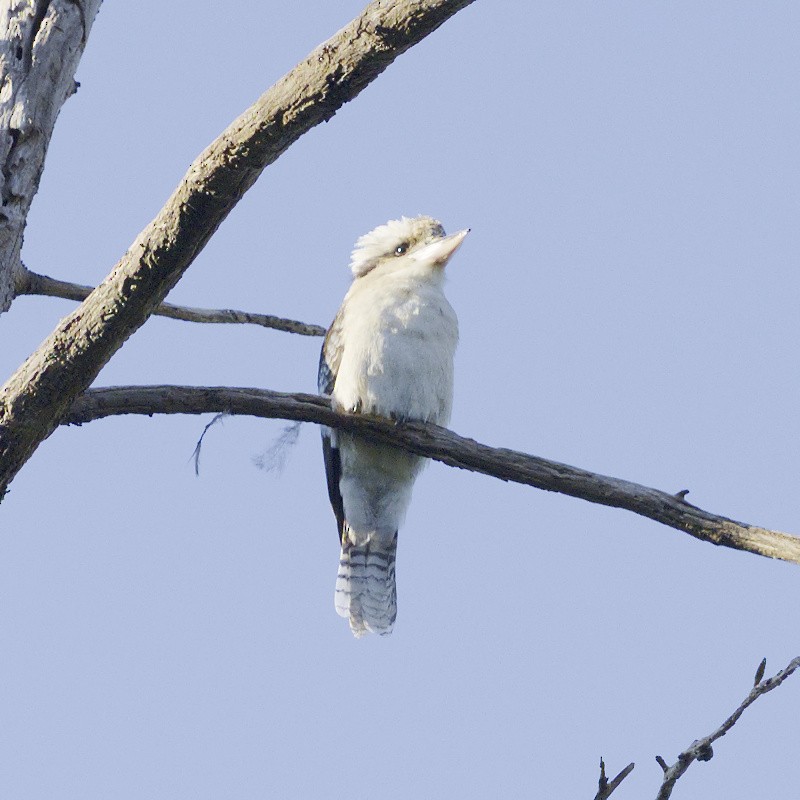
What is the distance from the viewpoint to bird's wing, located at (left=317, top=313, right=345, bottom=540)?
6023 mm

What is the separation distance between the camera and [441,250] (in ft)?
20.4

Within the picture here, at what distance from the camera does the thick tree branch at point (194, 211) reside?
9.64ft

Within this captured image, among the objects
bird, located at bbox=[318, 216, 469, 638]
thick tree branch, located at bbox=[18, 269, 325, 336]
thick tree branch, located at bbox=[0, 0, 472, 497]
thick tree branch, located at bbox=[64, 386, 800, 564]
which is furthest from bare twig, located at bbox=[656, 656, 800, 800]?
bird, located at bbox=[318, 216, 469, 638]

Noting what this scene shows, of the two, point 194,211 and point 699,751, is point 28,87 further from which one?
point 699,751

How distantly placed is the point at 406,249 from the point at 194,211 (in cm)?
336

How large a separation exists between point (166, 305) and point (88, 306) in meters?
1.34

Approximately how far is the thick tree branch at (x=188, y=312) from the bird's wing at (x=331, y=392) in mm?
892

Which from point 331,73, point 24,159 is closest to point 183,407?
point 24,159

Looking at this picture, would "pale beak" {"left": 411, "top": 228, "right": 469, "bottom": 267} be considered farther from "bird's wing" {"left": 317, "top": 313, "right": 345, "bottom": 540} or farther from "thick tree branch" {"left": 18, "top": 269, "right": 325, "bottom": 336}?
"thick tree branch" {"left": 18, "top": 269, "right": 325, "bottom": 336}

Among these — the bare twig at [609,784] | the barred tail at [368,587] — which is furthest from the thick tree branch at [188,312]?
the bare twig at [609,784]

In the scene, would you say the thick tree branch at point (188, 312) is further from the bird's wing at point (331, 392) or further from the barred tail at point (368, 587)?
the barred tail at point (368, 587)

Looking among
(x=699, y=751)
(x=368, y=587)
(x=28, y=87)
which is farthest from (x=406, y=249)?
(x=699, y=751)

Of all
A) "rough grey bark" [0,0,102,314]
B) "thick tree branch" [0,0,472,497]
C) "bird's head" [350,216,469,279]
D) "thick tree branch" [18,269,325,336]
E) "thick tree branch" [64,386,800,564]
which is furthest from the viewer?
"bird's head" [350,216,469,279]

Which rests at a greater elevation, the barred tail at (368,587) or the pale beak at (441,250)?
the pale beak at (441,250)
